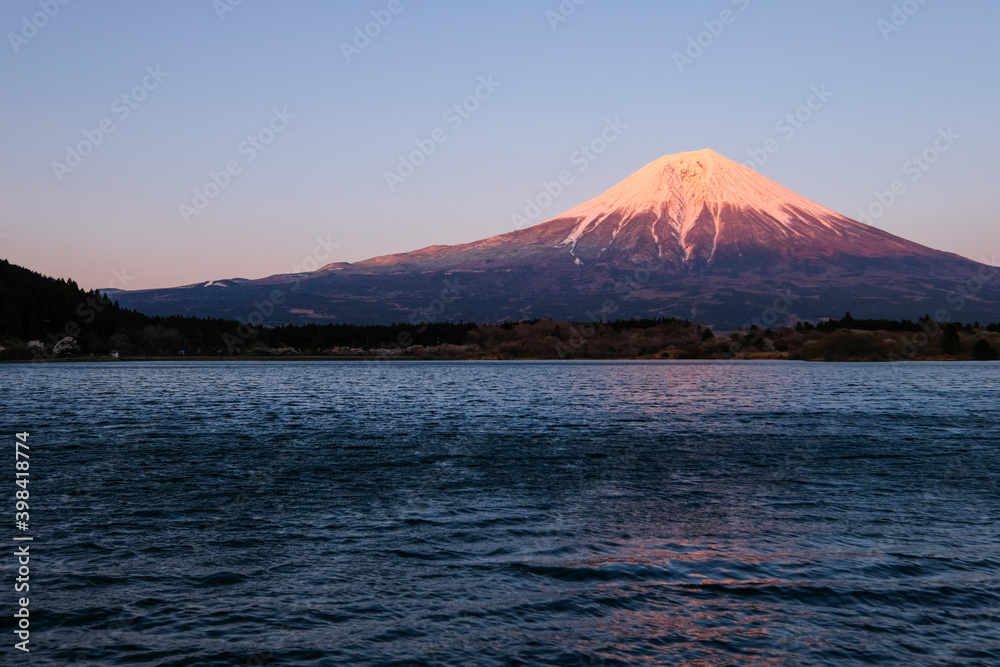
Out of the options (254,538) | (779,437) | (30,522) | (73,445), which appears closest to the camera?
(254,538)

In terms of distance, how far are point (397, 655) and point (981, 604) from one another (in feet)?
38.7

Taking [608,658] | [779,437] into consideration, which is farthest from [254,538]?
[779,437]

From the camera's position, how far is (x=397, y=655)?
14227 mm

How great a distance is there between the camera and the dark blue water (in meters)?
14.8

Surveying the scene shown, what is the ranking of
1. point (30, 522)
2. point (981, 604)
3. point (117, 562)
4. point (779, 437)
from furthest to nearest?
point (779, 437), point (30, 522), point (117, 562), point (981, 604)

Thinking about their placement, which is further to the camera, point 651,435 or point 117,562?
point 651,435

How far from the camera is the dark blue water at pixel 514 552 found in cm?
1484

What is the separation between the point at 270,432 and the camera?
188ft

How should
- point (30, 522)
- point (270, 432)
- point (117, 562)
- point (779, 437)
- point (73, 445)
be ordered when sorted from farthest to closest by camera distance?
point (270, 432)
point (779, 437)
point (73, 445)
point (30, 522)
point (117, 562)

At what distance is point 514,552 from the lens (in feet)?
70.1

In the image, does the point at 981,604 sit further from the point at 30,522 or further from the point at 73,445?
the point at 73,445

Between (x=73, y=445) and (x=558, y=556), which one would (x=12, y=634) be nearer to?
(x=558, y=556)

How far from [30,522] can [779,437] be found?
42.8 meters

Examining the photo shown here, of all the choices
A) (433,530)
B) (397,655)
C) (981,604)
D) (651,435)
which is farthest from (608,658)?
(651,435)
